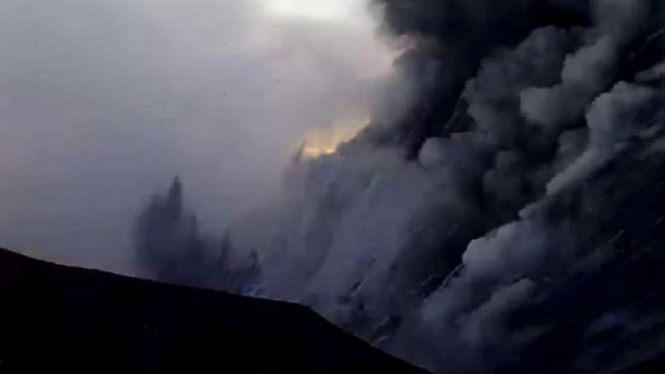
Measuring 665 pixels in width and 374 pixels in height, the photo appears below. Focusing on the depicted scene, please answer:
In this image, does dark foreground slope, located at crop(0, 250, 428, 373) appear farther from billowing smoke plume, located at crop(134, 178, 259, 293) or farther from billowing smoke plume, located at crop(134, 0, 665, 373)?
billowing smoke plume, located at crop(134, 0, 665, 373)

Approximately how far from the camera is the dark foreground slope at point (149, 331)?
640 centimetres

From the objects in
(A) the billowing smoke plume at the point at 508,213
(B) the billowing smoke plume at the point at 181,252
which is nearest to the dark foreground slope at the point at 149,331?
(B) the billowing smoke plume at the point at 181,252

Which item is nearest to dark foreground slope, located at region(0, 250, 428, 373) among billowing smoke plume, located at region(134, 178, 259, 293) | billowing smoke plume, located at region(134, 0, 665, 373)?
billowing smoke plume, located at region(134, 178, 259, 293)

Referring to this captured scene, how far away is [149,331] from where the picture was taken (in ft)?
22.6

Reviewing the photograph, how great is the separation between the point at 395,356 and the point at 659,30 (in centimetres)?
362

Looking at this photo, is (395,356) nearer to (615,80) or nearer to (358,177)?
(358,177)

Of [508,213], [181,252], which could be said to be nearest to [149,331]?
[181,252]

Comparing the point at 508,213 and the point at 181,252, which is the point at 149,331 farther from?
the point at 508,213

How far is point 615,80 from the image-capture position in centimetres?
782

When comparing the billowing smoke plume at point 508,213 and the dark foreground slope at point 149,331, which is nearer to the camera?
the dark foreground slope at point 149,331

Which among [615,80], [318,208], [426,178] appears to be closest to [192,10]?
[318,208]

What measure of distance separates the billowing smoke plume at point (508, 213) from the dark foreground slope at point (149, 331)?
0.89 ft

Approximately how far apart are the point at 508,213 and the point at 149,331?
325 cm

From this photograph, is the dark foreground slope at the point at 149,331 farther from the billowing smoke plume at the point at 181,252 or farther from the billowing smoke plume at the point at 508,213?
the billowing smoke plume at the point at 508,213
